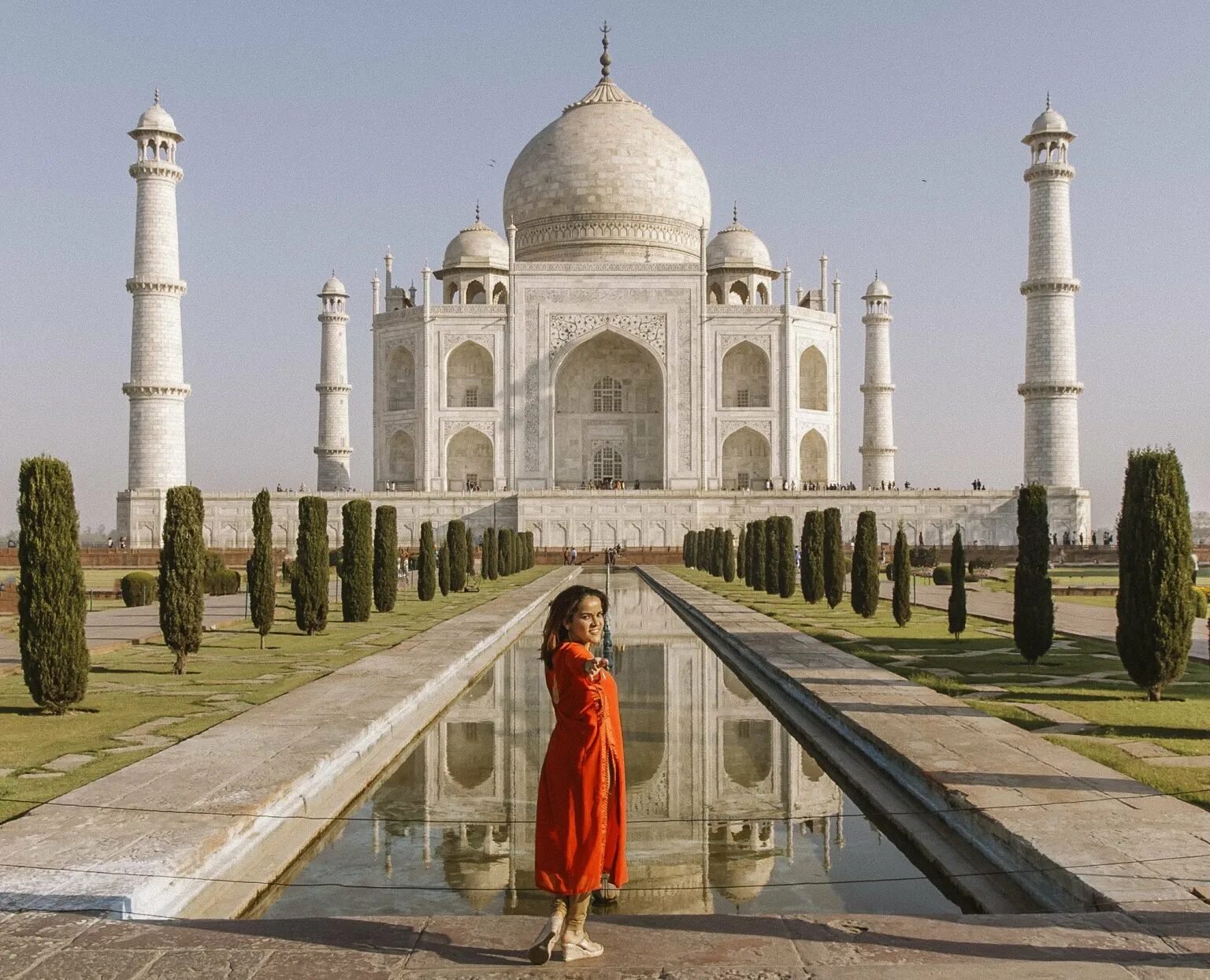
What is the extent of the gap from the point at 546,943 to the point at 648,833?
1.74 meters

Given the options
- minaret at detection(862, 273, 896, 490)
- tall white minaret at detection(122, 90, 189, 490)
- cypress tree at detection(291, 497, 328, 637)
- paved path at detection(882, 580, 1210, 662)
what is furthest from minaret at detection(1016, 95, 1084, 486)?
cypress tree at detection(291, 497, 328, 637)

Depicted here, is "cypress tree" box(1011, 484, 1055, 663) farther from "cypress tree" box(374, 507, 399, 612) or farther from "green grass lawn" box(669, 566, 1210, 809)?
"cypress tree" box(374, 507, 399, 612)

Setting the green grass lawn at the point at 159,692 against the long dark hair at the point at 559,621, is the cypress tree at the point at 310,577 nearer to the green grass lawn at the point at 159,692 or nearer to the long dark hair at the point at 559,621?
the green grass lawn at the point at 159,692

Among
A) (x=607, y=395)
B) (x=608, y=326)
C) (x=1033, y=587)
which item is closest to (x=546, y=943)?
(x=1033, y=587)

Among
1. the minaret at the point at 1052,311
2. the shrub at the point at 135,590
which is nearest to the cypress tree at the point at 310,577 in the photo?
the shrub at the point at 135,590

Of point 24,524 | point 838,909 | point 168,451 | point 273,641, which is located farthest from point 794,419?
point 838,909

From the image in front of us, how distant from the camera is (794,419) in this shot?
1420 inches

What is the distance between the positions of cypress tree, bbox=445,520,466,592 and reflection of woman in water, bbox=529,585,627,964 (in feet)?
53.1

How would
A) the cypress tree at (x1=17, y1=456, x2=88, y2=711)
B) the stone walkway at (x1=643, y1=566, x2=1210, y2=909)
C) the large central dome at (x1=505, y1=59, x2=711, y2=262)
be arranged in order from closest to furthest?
the stone walkway at (x1=643, y1=566, x2=1210, y2=909) → the cypress tree at (x1=17, y1=456, x2=88, y2=711) → the large central dome at (x1=505, y1=59, x2=711, y2=262)

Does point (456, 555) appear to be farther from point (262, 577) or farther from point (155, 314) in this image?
point (155, 314)

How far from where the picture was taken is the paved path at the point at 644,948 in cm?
294

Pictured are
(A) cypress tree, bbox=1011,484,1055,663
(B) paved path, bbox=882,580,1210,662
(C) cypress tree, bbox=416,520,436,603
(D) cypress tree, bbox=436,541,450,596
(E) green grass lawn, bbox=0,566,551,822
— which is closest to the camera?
(E) green grass lawn, bbox=0,566,551,822

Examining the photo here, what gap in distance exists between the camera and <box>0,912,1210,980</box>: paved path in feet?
9.64

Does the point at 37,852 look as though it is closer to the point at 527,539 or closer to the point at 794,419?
the point at 527,539
